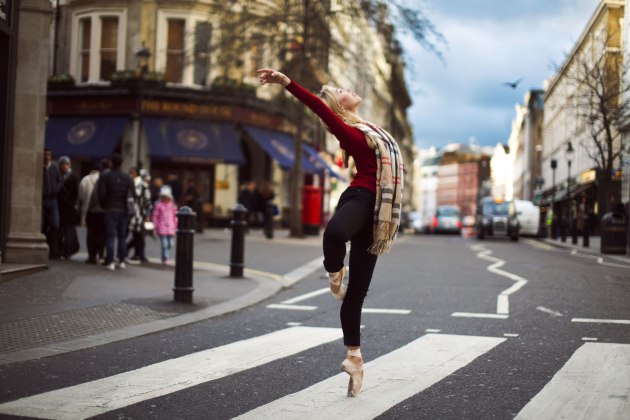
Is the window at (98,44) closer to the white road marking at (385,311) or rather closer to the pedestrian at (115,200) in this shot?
the pedestrian at (115,200)

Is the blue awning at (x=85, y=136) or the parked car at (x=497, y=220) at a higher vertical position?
the blue awning at (x=85, y=136)

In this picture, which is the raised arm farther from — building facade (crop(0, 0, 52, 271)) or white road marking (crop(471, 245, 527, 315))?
building facade (crop(0, 0, 52, 271))

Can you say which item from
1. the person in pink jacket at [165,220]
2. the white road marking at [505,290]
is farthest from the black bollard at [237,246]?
the white road marking at [505,290]

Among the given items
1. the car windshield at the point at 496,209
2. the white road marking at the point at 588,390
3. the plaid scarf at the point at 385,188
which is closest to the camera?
the white road marking at the point at 588,390

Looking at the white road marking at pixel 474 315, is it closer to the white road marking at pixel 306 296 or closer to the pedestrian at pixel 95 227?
the white road marking at pixel 306 296

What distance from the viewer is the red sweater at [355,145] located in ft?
15.5

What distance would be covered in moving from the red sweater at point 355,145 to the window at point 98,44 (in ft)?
88.0

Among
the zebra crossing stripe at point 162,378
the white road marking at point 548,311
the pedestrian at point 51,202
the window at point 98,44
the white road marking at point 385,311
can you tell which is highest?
the window at point 98,44

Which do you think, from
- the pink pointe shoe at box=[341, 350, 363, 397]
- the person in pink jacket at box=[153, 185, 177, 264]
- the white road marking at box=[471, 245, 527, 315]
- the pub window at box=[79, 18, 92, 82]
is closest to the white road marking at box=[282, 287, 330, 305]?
the white road marking at box=[471, 245, 527, 315]

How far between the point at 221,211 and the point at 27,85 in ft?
69.8

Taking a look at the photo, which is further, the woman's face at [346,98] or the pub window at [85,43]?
the pub window at [85,43]

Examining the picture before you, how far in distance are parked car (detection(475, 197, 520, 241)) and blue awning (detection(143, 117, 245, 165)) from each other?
38.8 ft

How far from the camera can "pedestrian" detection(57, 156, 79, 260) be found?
13461 mm

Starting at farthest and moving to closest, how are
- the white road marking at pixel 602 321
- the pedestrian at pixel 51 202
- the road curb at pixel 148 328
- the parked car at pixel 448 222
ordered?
the parked car at pixel 448 222 → the pedestrian at pixel 51 202 → the white road marking at pixel 602 321 → the road curb at pixel 148 328
